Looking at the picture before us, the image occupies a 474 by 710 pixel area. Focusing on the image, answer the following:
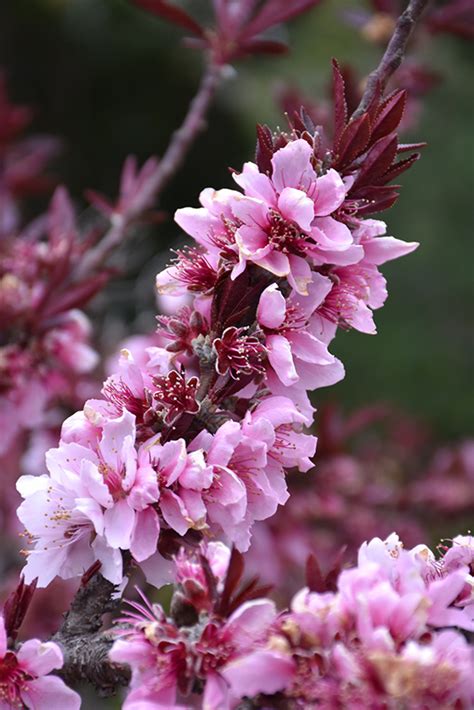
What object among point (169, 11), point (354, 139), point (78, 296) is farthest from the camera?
point (169, 11)

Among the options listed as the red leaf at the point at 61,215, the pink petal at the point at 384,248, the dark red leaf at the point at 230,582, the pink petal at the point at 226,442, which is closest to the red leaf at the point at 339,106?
the pink petal at the point at 384,248

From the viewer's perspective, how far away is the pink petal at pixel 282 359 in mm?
715

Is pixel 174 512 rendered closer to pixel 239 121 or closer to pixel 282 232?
pixel 282 232

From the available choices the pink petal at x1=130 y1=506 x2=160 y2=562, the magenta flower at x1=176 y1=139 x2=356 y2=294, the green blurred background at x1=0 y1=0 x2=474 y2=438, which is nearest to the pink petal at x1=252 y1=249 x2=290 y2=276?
the magenta flower at x1=176 y1=139 x2=356 y2=294

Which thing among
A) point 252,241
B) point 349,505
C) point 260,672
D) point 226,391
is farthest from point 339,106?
point 349,505

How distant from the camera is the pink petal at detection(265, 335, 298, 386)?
715mm

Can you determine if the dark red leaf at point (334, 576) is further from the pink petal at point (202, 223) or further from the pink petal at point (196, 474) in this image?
the pink petal at point (202, 223)

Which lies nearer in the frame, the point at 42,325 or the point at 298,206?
the point at 298,206

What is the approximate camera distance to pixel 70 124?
4152 mm

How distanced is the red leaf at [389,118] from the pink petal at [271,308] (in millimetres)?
181

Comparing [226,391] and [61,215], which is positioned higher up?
[226,391]

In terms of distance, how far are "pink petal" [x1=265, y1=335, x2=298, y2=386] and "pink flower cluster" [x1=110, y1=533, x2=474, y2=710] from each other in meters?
0.16

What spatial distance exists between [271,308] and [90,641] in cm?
32

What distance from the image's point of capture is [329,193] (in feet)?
2.38
